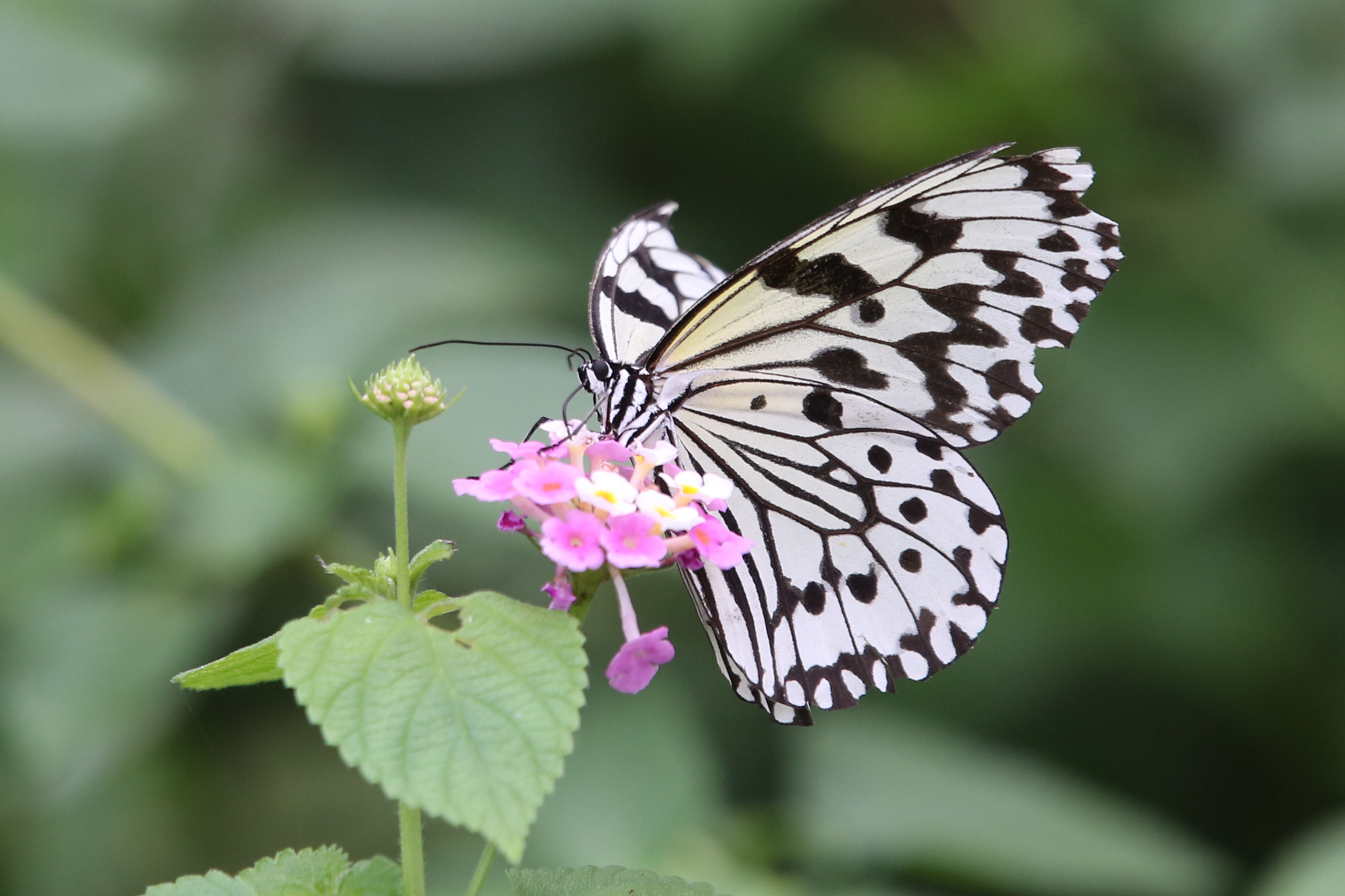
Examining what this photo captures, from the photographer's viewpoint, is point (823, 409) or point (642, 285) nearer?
point (823, 409)

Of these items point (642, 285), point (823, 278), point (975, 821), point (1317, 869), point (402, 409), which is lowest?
point (1317, 869)

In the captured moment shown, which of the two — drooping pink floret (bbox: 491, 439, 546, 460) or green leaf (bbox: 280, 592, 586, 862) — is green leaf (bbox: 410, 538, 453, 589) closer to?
green leaf (bbox: 280, 592, 586, 862)

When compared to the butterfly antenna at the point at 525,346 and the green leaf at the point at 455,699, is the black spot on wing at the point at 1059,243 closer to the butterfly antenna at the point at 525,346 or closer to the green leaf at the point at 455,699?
the butterfly antenna at the point at 525,346

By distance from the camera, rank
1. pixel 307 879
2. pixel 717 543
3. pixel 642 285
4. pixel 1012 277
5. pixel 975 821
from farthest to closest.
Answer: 1. pixel 975 821
2. pixel 642 285
3. pixel 1012 277
4. pixel 717 543
5. pixel 307 879

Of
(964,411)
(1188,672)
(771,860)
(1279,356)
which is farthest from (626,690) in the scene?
(1279,356)

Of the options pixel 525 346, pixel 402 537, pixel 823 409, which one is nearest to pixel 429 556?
pixel 402 537

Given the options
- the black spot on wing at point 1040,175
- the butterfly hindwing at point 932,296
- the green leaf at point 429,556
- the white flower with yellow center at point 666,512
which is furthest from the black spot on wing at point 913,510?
the green leaf at point 429,556

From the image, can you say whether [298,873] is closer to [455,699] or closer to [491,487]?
[455,699]

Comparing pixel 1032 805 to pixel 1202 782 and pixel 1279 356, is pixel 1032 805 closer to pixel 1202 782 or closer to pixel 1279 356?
pixel 1202 782
